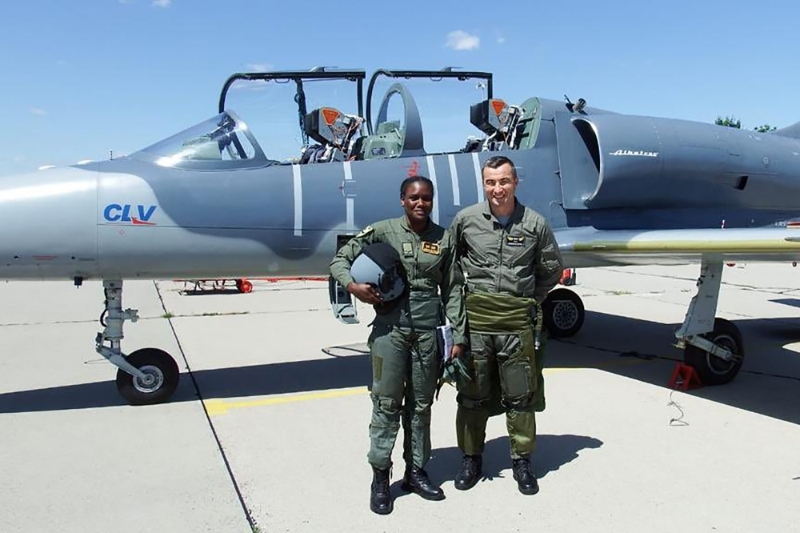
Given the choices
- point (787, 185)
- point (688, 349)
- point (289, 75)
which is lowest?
point (688, 349)

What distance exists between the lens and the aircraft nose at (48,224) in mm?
4570

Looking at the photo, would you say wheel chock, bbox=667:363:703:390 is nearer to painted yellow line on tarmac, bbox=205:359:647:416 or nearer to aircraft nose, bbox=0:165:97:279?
painted yellow line on tarmac, bbox=205:359:647:416

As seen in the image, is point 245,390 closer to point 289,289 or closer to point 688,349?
point 688,349

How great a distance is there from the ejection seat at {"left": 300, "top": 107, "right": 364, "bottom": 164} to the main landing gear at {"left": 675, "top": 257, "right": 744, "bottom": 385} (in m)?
3.51

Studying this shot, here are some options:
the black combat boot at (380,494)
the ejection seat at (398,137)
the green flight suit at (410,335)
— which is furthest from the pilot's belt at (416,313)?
the ejection seat at (398,137)

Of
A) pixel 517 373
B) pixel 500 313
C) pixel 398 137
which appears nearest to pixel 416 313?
pixel 500 313

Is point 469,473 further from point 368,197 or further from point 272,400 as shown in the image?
point 368,197

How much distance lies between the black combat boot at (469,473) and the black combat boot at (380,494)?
471 mm

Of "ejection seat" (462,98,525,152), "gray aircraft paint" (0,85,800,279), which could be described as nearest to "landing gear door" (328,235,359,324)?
"gray aircraft paint" (0,85,800,279)

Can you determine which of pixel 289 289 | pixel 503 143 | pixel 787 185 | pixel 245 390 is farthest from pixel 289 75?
pixel 289 289

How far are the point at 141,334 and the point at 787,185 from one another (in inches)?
324

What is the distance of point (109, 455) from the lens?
13.6ft

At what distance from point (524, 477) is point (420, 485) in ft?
1.97

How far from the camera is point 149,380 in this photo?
5.23 meters
